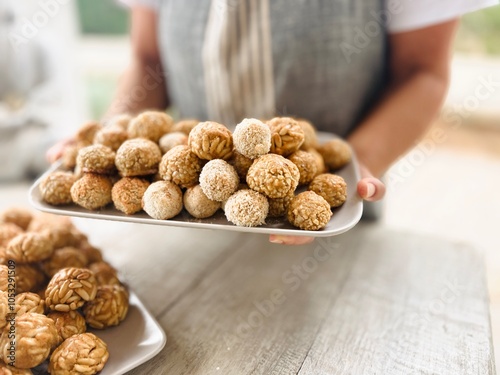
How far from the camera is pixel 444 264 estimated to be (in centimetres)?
88

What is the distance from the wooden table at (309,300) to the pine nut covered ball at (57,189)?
22cm

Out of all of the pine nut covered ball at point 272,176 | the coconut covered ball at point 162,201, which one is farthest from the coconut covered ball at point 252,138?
the coconut covered ball at point 162,201

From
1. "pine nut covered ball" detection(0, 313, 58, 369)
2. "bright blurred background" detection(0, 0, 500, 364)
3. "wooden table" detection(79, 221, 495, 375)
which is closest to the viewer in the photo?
"pine nut covered ball" detection(0, 313, 58, 369)

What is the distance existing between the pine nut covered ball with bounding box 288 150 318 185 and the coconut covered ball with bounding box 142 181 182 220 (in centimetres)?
18

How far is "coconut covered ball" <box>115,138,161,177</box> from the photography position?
68cm

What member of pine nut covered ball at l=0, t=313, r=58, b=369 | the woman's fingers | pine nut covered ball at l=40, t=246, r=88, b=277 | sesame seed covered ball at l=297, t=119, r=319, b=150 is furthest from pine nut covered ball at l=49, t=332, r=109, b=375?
sesame seed covered ball at l=297, t=119, r=319, b=150

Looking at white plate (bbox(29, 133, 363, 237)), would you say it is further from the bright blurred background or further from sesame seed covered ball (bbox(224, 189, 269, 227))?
the bright blurred background

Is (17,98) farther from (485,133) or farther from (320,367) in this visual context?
(485,133)

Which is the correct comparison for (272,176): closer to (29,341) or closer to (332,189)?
(332,189)

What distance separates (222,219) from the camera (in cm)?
65

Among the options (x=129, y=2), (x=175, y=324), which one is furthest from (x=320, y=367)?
(x=129, y=2)

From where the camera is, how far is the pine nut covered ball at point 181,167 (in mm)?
662

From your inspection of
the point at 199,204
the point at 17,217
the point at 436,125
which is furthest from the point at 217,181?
the point at 436,125

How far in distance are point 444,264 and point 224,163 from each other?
1.66 feet
